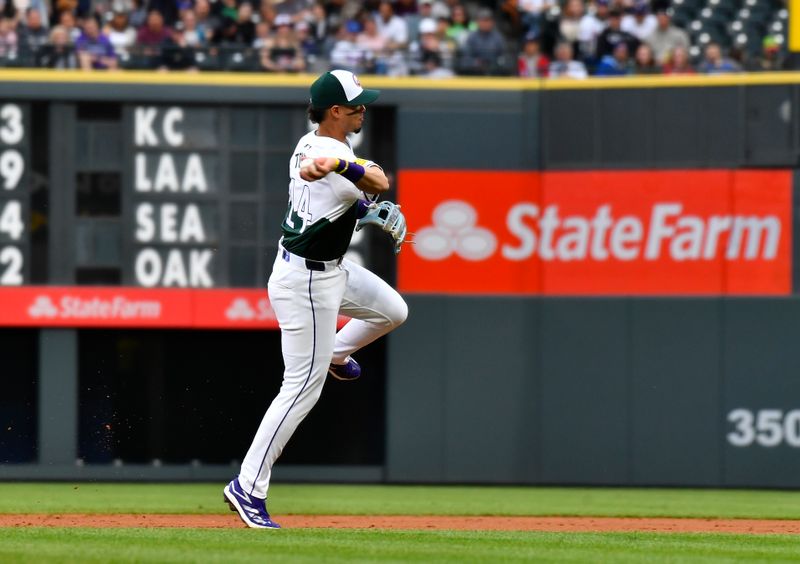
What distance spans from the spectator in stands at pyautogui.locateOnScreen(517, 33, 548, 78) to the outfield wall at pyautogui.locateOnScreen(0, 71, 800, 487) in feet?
1.10

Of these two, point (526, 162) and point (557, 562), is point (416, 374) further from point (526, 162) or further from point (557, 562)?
point (557, 562)

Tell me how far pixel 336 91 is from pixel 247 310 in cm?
723

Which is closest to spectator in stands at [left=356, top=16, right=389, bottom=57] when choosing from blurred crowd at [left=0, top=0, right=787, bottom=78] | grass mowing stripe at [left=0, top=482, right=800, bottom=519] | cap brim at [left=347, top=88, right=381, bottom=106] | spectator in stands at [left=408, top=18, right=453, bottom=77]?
blurred crowd at [left=0, top=0, right=787, bottom=78]

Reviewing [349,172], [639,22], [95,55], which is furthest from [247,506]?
[639,22]

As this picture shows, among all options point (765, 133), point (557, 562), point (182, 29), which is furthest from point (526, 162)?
point (557, 562)

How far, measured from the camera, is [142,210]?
47.9 ft

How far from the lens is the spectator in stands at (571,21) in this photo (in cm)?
1603

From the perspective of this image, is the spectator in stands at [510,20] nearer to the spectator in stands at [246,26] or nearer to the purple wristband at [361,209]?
the spectator in stands at [246,26]

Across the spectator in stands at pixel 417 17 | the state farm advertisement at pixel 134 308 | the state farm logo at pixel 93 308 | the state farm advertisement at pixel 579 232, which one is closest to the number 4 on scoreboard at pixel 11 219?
the state farm advertisement at pixel 134 308

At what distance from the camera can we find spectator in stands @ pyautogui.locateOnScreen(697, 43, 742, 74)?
1524cm

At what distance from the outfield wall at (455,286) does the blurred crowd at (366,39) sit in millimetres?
282

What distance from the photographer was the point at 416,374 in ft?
49.9

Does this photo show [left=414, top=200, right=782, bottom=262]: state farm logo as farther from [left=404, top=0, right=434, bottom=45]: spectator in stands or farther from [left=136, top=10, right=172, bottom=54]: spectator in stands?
[left=136, top=10, right=172, bottom=54]: spectator in stands

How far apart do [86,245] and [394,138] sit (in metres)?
3.06
